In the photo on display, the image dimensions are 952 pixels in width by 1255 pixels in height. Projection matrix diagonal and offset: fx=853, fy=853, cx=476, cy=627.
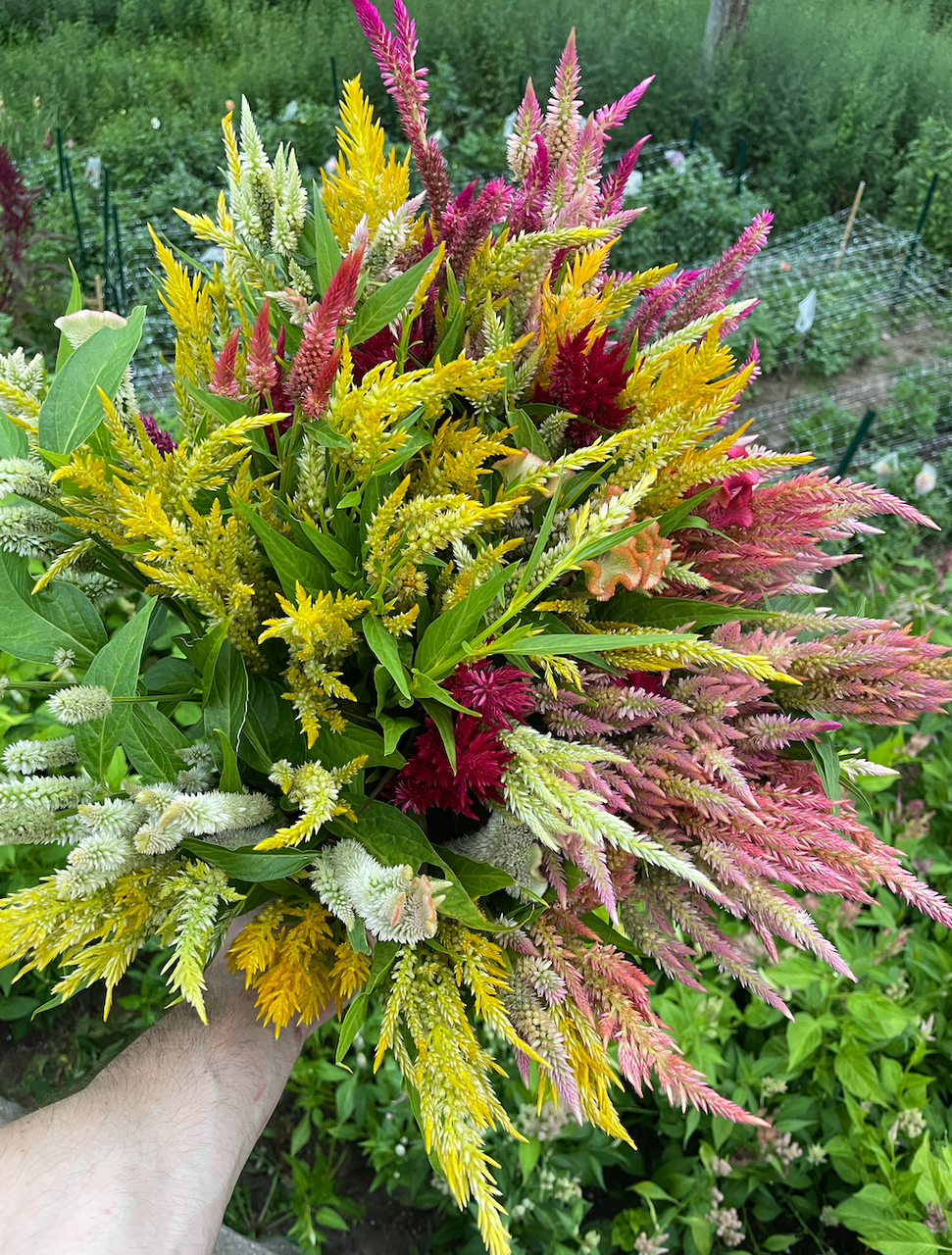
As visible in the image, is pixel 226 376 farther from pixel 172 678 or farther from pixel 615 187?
pixel 615 187

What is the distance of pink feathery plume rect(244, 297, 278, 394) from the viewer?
0.57 meters

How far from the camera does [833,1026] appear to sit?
132cm

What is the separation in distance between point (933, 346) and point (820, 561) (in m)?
3.33

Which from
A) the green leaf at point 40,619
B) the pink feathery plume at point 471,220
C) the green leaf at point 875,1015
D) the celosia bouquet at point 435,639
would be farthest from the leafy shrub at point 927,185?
the green leaf at point 40,619


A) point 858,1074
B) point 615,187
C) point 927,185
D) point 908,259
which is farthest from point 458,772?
point 927,185

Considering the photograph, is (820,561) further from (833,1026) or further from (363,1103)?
(363,1103)

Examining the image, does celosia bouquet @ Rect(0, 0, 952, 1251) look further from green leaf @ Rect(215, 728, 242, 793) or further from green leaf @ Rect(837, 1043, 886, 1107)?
green leaf @ Rect(837, 1043, 886, 1107)

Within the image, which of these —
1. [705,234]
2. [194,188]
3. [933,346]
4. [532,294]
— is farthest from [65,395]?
[933,346]

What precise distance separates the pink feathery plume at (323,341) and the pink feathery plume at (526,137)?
0.91ft

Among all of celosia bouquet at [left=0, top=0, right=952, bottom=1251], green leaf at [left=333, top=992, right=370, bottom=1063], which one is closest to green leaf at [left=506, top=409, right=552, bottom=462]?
celosia bouquet at [left=0, top=0, right=952, bottom=1251]

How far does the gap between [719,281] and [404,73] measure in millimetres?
322

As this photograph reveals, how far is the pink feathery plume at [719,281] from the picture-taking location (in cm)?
77

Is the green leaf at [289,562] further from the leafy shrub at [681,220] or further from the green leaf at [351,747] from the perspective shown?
the leafy shrub at [681,220]

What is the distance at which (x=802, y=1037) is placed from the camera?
4.19ft
